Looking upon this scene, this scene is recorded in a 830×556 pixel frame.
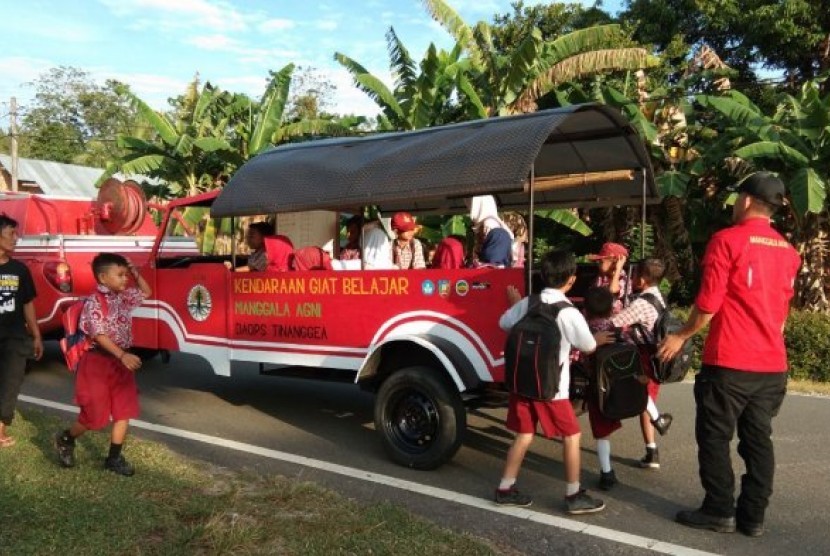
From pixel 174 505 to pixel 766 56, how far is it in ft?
64.3

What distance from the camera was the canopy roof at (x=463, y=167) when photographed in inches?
187

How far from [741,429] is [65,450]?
422cm

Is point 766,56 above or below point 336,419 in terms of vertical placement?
above

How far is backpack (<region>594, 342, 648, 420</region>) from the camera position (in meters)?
4.45

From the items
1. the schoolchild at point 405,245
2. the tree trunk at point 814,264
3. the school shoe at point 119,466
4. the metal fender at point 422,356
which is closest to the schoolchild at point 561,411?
the metal fender at point 422,356

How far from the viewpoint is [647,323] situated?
4824 millimetres

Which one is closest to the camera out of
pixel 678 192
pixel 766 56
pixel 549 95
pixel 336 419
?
pixel 336 419

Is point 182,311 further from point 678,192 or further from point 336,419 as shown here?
point 678,192

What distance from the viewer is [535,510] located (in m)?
4.42

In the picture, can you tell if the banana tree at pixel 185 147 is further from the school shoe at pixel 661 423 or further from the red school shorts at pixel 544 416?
the red school shorts at pixel 544 416

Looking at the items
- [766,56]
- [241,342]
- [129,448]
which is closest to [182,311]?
[241,342]

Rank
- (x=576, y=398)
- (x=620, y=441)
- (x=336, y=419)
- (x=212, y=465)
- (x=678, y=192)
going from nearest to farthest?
(x=576, y=398)
(x=212, y=465)
(x=620, y=441)
(x=336, y=419)
(x=678, y=192)

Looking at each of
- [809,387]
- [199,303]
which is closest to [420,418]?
[199,303]

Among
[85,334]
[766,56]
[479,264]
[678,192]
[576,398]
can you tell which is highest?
[766,56]
